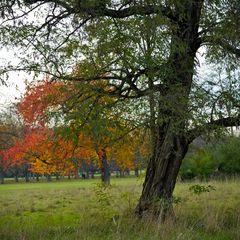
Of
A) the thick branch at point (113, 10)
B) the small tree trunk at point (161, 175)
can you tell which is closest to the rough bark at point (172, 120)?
the small tree trunk at point (161, 175)

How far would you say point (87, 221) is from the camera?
10.3 meters

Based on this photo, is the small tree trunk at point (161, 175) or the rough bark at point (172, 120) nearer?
the rough bark at point (172, 120)

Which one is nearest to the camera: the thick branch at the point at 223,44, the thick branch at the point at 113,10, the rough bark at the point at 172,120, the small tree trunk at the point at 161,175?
the thick branch at the point at 113,10

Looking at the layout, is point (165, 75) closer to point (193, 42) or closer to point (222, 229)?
point (193, 42)

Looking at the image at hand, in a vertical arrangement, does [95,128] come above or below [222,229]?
above

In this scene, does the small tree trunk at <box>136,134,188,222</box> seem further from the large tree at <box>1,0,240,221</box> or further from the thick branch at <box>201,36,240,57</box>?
the thick branch at <box>201,36,240,57</box>

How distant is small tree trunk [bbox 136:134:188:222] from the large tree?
0.09 ft

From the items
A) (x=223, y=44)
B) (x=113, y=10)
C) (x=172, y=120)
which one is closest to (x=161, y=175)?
(x=172, y=120)

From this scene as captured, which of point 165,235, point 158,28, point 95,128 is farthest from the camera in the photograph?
point 95,128

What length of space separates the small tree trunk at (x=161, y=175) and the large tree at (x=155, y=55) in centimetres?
3

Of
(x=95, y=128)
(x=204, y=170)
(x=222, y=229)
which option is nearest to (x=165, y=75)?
(x=95, y=128)

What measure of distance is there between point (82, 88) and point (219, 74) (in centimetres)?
344

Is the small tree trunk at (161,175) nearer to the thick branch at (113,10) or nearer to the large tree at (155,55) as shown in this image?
the large tree at (155,55)

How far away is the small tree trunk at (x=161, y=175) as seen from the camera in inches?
451
